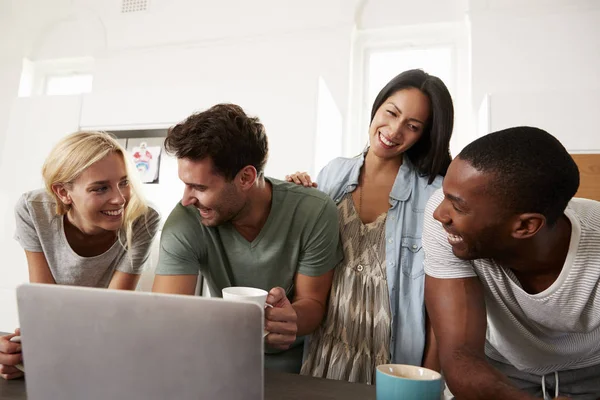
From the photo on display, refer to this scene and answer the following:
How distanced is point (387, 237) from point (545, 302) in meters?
0.49

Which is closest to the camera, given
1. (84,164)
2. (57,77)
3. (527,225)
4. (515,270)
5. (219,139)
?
(527,225)

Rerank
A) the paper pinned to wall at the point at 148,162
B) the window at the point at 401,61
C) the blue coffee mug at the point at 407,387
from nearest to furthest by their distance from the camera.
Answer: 1. the blue coffee mug at the point at 407,387
2. the paper pinned to wall at the point at 148,162
3. the window at the point at 401,61

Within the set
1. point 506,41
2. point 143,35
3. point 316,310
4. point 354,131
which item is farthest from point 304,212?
point 143,35

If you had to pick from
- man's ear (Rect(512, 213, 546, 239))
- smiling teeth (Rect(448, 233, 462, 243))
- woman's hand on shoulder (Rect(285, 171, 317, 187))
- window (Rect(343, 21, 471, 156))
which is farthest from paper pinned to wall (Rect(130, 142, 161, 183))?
man's ear (Rect(512, 213, 546, 239))

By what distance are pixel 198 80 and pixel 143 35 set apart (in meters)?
0.66

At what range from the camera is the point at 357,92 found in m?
3.05

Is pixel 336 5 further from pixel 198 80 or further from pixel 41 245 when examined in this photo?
pixel 41 245

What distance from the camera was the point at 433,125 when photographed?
145 centimetres

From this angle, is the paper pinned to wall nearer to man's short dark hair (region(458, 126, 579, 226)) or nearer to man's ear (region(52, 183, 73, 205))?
man's ear (region(52, 183, 73, 205))

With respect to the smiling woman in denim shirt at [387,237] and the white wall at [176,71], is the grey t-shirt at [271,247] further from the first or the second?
the white wall at [176,71]

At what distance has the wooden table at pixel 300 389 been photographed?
0.77 meters

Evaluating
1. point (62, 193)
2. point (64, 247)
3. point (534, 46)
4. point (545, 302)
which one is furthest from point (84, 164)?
point (534, 46)

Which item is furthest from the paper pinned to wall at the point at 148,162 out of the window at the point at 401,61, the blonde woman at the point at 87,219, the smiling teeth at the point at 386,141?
the smiling teeth at the point at 386,141

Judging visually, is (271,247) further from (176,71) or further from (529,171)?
(176,71)
